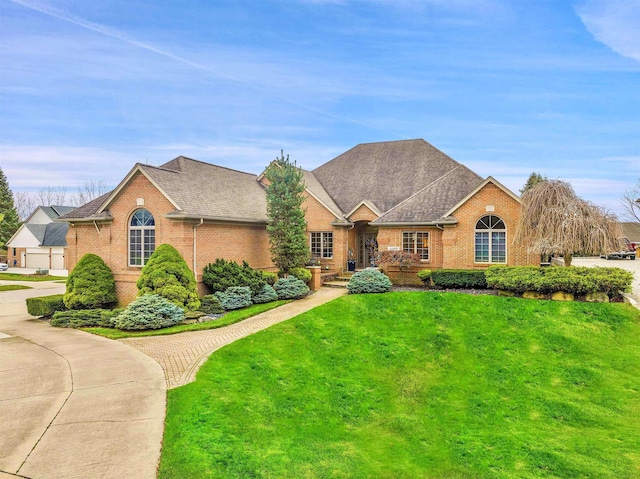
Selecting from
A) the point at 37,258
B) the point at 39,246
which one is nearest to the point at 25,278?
the point at 39,246

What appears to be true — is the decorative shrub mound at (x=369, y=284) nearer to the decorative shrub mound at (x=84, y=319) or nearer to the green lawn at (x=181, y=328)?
the green lawn at (x=181, y=328)

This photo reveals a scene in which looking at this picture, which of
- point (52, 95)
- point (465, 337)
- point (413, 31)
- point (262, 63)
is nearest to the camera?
point (465, 337)

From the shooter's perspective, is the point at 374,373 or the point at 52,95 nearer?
the point at 374,373

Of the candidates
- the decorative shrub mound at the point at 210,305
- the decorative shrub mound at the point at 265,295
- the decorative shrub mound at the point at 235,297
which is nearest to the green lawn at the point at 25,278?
the decorative shrub mound at the point at 210,305

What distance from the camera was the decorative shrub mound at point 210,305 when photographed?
61.4 feet

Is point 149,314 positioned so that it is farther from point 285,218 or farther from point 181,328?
point 285,218

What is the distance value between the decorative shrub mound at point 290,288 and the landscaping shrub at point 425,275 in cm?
589

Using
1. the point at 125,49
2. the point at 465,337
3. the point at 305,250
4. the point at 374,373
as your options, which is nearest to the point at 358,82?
the point at 305,250

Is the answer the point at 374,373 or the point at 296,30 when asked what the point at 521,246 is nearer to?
the point at 374,373

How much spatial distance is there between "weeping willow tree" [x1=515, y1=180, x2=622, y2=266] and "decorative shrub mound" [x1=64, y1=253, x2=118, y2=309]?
20014mm

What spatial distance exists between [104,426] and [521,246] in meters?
20.1

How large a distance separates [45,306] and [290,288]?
11226 millimetres

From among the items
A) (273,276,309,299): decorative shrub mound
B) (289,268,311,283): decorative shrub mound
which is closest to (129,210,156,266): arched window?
(273,276,309,299): decorative shrub mound

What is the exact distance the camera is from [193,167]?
23.9 m
